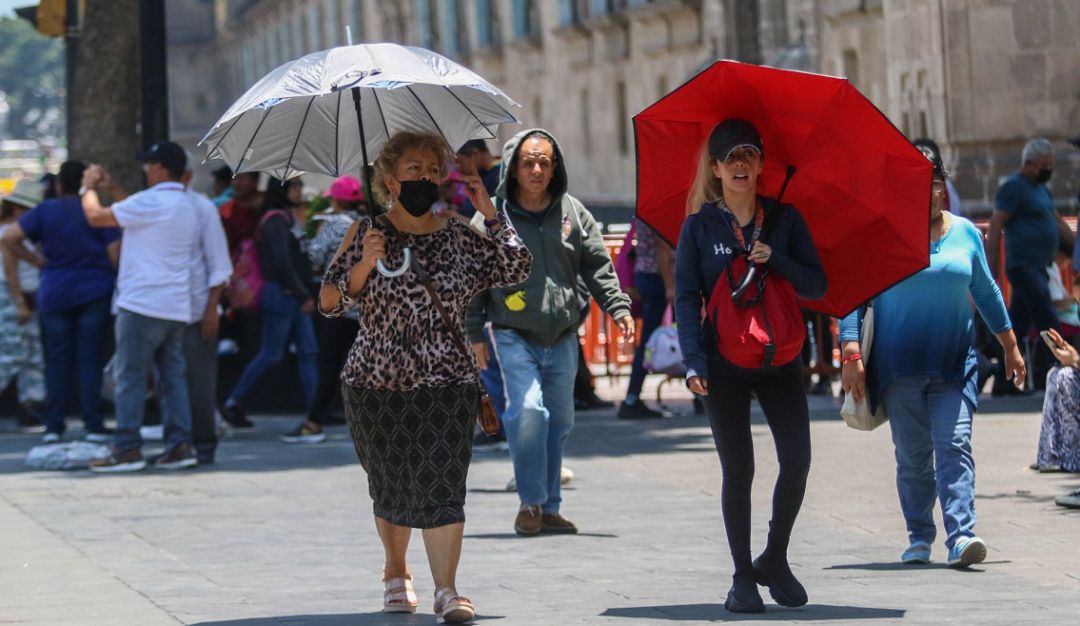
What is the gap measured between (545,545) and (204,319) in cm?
365

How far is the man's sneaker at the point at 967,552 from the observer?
8.26 meters

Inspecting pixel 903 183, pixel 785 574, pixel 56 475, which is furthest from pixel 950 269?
pixel 56 475

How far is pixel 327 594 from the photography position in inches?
318

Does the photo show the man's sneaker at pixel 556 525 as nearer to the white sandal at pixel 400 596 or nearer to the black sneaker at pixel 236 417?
the white sandal at pixel 400 596

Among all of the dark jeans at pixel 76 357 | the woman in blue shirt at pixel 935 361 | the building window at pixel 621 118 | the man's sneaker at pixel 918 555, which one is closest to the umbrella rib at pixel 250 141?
the woman in blue shirt at pixel 935 361

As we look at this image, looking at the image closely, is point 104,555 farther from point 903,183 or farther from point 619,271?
point 619,271

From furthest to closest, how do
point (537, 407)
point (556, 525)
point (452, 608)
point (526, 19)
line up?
point (526, 19)
point (556, 525)
point (537, 407)
point (452, 608)

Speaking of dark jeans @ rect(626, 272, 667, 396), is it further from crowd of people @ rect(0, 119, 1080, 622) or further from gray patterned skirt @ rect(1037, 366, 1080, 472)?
gray patterned skirt @ rect(1037, 366, 1080, 472)

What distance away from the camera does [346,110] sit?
26.9 feet

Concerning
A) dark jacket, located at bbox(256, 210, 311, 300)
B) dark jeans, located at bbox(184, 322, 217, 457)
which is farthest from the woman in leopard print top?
dark jacket, located at bbox(256, 210, 311, 300)

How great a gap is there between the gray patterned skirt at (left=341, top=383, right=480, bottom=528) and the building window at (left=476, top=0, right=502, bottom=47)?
37892 millimetres

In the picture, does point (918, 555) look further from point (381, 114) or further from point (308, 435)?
point (308, 435)

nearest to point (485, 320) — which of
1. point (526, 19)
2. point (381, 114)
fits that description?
point (381, 114)

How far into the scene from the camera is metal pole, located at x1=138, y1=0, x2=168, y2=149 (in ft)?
48.2
